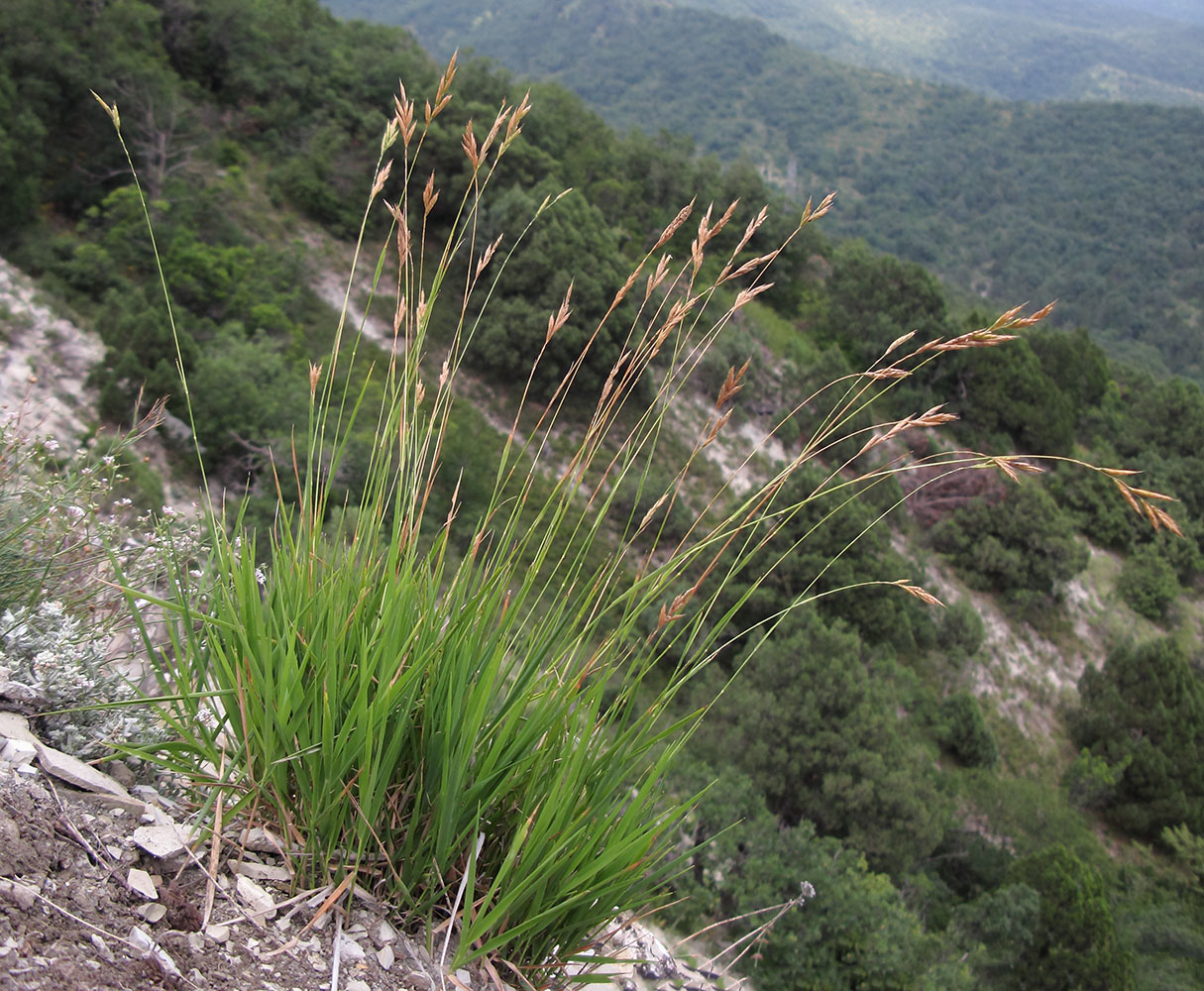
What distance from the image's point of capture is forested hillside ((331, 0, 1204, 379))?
70.0 meters

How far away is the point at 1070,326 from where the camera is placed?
66812 millimetres

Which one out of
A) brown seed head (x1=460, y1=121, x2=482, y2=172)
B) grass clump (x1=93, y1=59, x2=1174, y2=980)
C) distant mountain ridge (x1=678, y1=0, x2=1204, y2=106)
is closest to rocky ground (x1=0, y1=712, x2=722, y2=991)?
grass clump (x1=93, y1=59, x2=1174, y2=980)

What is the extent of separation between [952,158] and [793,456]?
83.1 m

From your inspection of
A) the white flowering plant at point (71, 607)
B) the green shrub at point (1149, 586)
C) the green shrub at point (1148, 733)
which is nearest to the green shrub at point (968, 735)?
the green shrub at point (1148, 733)

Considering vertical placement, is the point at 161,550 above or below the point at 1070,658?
above

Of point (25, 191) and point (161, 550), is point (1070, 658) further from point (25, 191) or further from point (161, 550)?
point (25, 191)

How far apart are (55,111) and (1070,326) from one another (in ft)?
239

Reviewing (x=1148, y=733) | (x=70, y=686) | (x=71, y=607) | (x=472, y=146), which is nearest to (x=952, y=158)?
(x=1148, y=733)

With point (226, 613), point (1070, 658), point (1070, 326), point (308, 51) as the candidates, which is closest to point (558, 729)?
point (226, 613)

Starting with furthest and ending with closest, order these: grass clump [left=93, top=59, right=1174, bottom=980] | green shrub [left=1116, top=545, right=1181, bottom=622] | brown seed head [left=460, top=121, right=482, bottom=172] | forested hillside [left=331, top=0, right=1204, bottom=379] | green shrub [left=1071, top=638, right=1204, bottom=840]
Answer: forested hillside [left=331, top=0, right=1204, bottom=379]
green shrub [left=1116, top=545, right=1181, bottom=622]
green shrub [left=1071, top=638, right=1204, bottom=840]
brown seed head [left=460, top=121, right=482, bottom=172]
grass clump [left=93, top=59, right=1174, bottom=980]

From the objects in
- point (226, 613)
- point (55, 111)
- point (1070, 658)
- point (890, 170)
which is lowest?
point (1070, 658)

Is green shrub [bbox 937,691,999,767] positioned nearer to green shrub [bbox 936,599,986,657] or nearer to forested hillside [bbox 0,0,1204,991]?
forested hillside [bbox 0,0,1204,991]

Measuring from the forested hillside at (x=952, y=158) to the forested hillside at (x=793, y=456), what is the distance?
43016 mm

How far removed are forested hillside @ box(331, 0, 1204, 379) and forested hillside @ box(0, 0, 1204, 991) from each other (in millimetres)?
43016
